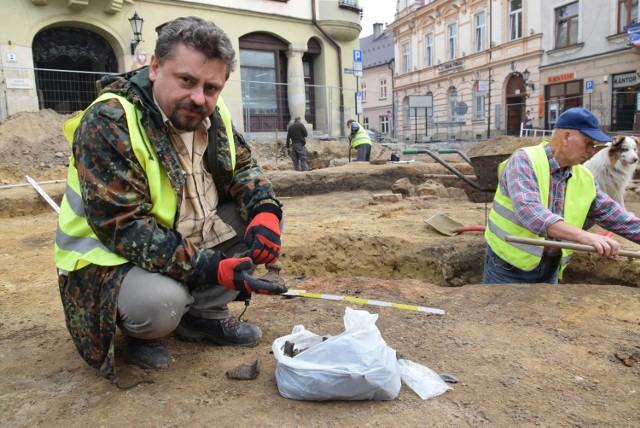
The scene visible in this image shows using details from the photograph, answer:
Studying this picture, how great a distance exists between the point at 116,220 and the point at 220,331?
0.90 metres

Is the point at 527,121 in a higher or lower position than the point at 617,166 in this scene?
higher

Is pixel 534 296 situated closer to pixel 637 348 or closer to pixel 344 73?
pixel 637 348

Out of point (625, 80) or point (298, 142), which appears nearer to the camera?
point (298, 142)

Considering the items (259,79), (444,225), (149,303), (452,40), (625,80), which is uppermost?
(452,40)

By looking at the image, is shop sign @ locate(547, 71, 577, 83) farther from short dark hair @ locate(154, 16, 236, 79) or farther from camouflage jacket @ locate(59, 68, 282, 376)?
camouflage jacket @ locate(59, 68, 282, 376)

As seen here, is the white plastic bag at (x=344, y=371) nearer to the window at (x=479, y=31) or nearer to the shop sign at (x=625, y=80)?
the shop sign at (x=625, y=80)

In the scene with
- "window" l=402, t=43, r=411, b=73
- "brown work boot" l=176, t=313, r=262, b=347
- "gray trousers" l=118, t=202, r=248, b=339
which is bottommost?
"brown work boot" l=176, t=313, r=262, b=347

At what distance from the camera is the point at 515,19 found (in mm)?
26625

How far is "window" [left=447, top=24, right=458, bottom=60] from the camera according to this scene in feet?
102

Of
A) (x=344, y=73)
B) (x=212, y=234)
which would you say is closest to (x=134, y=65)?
(x=344, y=73)

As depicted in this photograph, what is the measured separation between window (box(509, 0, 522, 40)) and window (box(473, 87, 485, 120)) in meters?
3.62

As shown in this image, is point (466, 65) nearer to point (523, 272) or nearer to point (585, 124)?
point (523, 272)

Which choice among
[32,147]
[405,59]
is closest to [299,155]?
[32,147]

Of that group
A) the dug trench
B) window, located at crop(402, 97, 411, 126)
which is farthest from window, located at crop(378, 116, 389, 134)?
the dug trench
